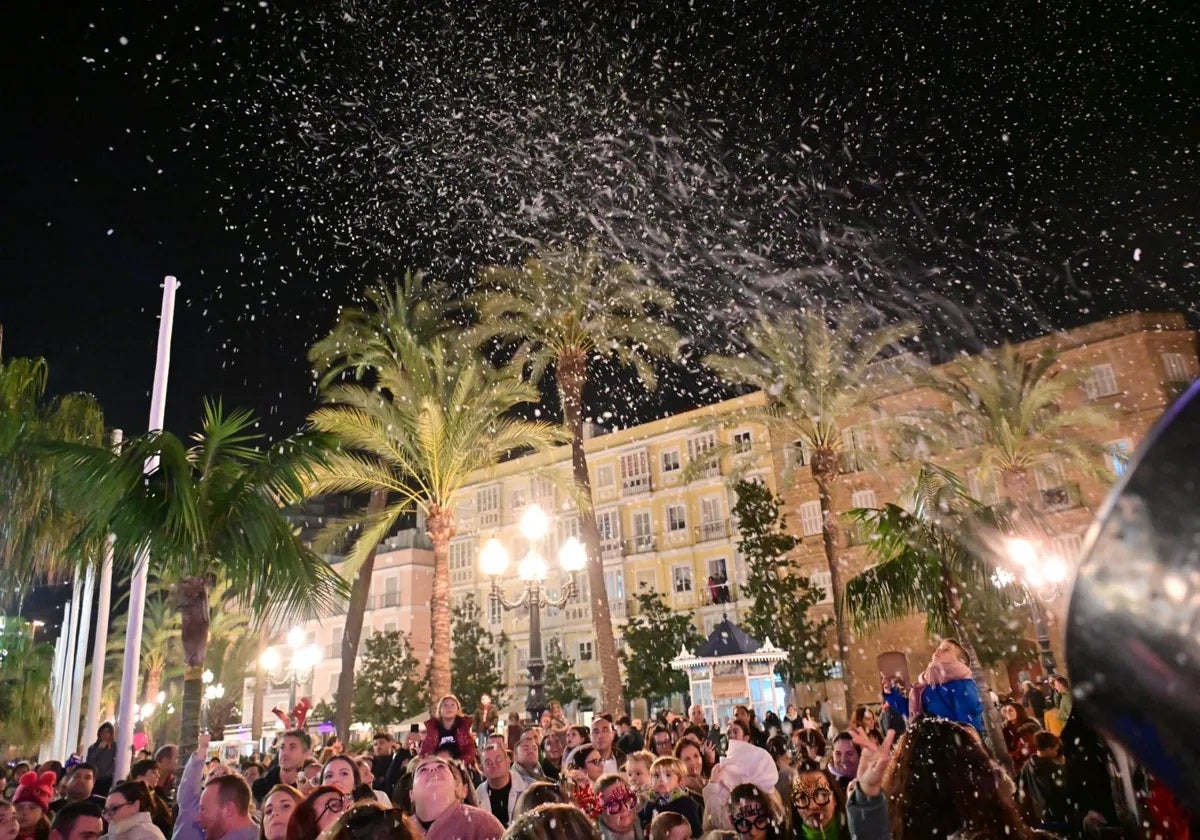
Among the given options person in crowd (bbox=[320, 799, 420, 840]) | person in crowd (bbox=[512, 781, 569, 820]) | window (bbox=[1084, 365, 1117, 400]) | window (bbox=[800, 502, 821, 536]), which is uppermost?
window (bbox=[1084, 365, 1117, 400])

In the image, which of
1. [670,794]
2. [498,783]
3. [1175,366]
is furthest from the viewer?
[1175,366]

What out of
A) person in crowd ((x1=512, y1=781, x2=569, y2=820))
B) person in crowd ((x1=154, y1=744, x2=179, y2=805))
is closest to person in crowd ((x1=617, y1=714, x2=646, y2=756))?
person in crowd ((x1=154, y1=744, x2=179, y2=805))

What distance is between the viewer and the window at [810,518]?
131 feet

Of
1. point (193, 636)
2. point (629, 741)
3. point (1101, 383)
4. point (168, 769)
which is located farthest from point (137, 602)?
point (1101, 383)

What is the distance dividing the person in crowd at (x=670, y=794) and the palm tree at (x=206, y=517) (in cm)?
449

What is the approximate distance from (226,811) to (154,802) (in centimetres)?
198

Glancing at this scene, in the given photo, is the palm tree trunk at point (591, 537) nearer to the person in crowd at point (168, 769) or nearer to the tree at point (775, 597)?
the tree at point (775, 597)

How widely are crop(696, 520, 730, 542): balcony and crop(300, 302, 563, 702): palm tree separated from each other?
22.4 meters

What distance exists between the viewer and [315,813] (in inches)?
197

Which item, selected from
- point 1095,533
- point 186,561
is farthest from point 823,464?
point 1095,533

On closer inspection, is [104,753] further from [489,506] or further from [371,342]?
[489,506]

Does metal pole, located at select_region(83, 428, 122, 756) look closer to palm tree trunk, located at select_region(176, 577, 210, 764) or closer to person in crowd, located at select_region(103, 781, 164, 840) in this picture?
palm tree trunk, located at select_region(176, 577, 210, 764)

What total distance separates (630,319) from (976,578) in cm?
1224

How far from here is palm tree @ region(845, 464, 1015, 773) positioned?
43.8ft
